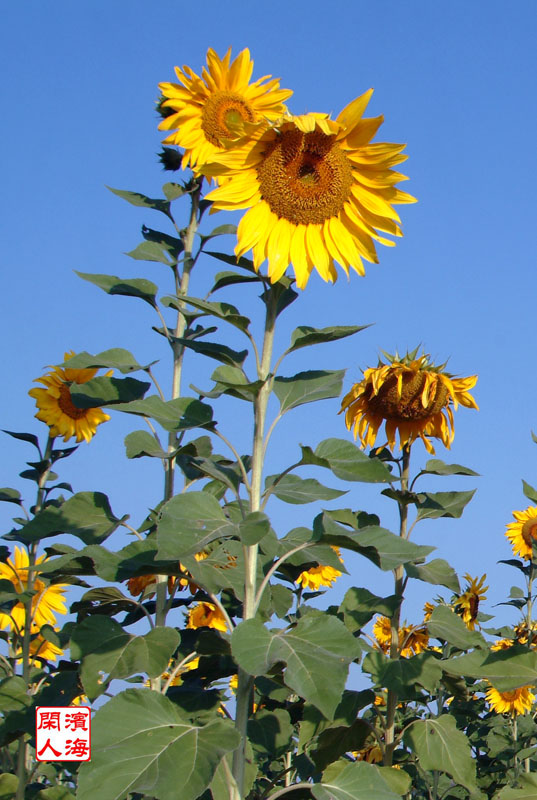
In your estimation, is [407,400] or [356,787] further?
[407,400]

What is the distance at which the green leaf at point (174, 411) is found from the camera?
305cm

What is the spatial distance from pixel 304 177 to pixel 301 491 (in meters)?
1.07

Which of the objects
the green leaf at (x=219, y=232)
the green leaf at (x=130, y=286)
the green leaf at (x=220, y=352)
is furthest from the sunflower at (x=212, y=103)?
the green leaf at (x=220, y=352)

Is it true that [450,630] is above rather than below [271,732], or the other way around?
above

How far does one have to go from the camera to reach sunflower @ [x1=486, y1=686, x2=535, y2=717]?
773cm

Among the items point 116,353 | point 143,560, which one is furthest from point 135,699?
point 116,353

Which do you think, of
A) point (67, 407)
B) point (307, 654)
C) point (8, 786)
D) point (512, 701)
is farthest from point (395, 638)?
point (512, 701)

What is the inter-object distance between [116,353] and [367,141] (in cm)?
140

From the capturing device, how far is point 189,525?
9.18 ft

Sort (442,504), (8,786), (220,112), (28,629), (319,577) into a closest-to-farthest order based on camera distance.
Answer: (442,504) < (220,112) < (8,786) < (28,629) < (319,577)

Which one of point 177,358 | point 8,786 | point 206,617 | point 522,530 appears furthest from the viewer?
point 522,530

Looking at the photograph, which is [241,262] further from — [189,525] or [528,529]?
[528,529]

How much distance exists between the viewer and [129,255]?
4.27 metres

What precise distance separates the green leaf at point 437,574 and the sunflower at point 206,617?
150 centimetres
